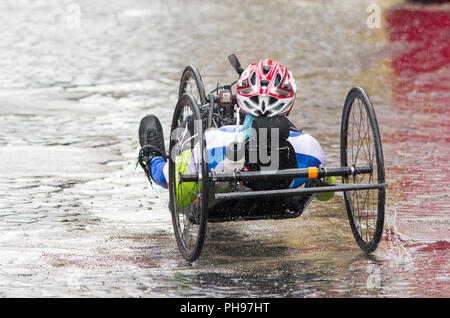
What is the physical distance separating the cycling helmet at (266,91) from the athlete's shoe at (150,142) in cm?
125

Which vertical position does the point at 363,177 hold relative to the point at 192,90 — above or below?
below

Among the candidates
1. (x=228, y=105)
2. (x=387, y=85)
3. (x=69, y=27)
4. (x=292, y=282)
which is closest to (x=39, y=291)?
(x=292, y=282)

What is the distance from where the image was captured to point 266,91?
21.6ft

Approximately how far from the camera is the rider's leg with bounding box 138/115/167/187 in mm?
7438

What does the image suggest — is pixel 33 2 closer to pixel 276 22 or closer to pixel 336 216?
pixel 276 22

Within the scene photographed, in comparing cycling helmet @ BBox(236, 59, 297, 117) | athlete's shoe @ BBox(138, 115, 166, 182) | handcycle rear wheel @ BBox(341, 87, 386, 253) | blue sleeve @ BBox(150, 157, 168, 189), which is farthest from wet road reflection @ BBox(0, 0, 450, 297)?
cycling helmet @ BBox(236, 59, 297, 117)

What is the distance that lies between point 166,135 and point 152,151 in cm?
356

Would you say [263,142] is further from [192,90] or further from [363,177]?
[192,90]

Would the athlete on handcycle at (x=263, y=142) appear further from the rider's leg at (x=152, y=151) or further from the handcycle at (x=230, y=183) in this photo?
the rider's leg at (x=152, y=151)

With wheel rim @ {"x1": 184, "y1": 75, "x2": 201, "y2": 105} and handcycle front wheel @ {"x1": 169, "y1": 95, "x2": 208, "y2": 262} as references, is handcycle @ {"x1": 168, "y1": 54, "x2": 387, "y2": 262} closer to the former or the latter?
handcycle front wheel @ {"x1": 169, "y1": 95, "x2": 208, "y2": 262}

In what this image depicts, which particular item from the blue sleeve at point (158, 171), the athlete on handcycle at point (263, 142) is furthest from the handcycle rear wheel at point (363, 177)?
the blue sleeve at point (158, 171)

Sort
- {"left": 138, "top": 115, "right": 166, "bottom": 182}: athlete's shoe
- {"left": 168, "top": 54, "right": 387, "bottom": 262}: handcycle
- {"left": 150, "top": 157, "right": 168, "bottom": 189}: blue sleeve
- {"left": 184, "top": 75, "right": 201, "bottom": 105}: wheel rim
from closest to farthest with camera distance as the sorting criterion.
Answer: {"left": 168, "top": 54, "right": 387, "bottom": 262}: handcycle → {"left": 150, "top": 157, "right": 168, "bottom": 189}: blue sleeve → {"left": 138, "top": 115, "right": 166, "bottom": 182}: athlete's shoe → {"left": 184, "top": 75, "right": 201, "bottom": 105}: wheel rim

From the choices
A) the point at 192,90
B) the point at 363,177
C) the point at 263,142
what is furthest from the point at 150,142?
the point at 192,90

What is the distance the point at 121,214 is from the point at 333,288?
2.51 metres
